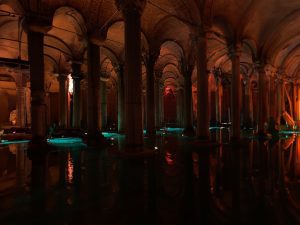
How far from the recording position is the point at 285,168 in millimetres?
6320

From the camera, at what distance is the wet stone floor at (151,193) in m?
3.24

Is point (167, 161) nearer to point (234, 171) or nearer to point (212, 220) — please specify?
point (234, 171)

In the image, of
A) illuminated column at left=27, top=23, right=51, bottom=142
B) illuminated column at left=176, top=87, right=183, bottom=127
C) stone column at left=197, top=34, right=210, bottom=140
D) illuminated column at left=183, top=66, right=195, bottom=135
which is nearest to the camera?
illuminated column at left=27, top=23, right=51, bottom=142

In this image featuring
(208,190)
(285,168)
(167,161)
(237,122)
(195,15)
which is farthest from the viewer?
(237,122)

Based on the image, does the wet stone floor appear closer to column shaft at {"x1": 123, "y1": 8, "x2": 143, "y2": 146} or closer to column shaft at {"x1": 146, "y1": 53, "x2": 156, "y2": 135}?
column shaft at {"x1": 123, "y1": 8, "x2": 143, "y2": 146}

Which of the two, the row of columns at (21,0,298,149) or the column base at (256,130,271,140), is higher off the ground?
the row of columns at (21,0,298,149)

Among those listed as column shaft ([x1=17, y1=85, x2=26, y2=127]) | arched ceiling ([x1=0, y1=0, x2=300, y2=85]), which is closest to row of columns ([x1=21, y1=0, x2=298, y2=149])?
arched ceiling ([x1=0, y1=0, x2=300, y2=85])

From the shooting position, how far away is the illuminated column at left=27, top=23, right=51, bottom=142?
32.9 feet

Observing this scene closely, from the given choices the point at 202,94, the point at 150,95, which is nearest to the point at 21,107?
the point at 150,95

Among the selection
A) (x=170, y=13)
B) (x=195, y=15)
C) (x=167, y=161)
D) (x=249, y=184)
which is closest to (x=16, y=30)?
(x=170, y=13)

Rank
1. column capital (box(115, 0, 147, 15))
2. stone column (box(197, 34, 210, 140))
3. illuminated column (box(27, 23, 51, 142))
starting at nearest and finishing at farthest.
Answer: column capital (box(115, 0, 147, 15)), illuminated column (box(27, 23, 51, 142)), stone column (box(197, 34, 210, 140))

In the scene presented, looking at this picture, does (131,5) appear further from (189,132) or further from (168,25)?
(189,132)

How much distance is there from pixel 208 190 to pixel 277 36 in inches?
619

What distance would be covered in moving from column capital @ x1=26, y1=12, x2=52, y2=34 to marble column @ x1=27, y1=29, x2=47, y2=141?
0.21m
